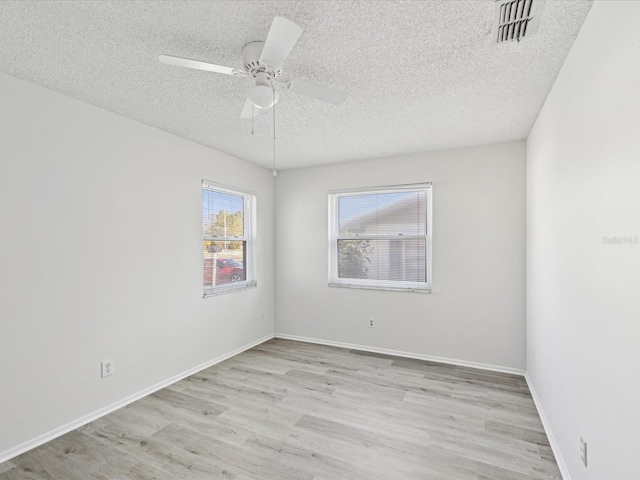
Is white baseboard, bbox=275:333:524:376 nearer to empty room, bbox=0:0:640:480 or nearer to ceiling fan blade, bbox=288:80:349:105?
empty room, bbox=0:0:640:480

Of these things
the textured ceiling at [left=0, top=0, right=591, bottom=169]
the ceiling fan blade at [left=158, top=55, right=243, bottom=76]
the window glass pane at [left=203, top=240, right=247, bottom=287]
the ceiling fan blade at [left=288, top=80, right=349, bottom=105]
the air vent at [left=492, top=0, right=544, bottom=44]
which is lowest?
the window glass pane at [left=203, top=240, right=247, bottom=287]

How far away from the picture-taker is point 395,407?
A: 283 cm

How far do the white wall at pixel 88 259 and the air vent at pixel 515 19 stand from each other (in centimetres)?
286

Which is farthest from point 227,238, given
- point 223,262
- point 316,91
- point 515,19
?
point 515,19

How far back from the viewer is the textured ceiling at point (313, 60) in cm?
157

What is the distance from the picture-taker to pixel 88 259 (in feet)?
8.53

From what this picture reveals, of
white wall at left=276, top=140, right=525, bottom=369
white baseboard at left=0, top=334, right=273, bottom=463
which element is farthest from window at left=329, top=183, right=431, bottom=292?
white baseboard at left=0, top=334, right=273, bottom=463

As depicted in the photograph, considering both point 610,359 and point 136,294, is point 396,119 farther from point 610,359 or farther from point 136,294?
point 136,294

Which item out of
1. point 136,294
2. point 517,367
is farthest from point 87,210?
point 517,367

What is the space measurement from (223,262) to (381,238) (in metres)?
2.02

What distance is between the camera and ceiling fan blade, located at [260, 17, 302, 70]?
1413mm

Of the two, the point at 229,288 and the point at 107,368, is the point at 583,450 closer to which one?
the point at 107,368

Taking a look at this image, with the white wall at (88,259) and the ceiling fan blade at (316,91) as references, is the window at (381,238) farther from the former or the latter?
the ceiling fan blade at (316,91)

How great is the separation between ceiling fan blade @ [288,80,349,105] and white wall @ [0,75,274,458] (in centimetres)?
185
